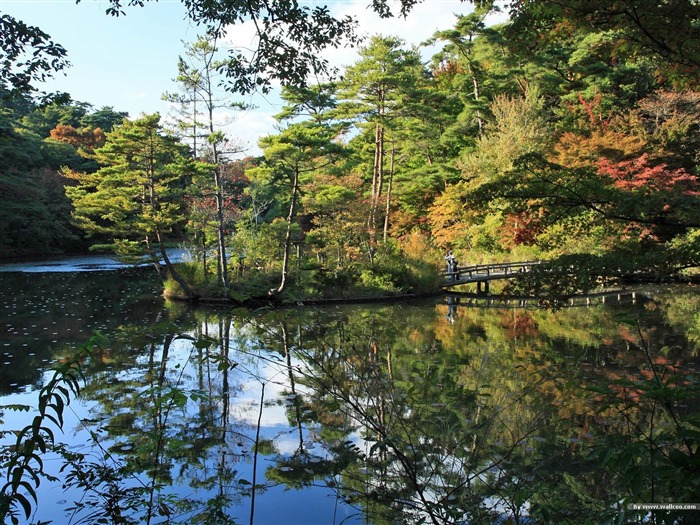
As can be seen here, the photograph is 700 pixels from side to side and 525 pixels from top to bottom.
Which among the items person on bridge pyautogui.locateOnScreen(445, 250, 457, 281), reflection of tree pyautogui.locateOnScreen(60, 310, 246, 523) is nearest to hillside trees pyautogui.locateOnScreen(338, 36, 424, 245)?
person on bridge pyautogui.locateOnScreen(445, 250, 457, 281)

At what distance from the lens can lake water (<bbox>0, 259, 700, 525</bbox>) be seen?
2311 mm

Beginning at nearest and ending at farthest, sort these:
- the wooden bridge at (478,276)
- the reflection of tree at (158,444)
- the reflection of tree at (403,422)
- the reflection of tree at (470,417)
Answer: the reflection of tree at (403,422) < the reflection of tree at (470,417) < the reflection of tree at (158,444) < the wooden bridge at (478,276)

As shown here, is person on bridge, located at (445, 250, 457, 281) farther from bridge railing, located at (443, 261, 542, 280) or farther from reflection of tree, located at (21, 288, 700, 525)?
reflection of tree, located at (21, 288, 700, 525)

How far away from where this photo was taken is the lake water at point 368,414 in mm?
2311

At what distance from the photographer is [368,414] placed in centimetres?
465

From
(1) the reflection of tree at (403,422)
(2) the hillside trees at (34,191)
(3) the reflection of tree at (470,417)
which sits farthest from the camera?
(2) the hillside trees at (34,191)

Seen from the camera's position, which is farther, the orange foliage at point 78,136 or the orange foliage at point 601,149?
the orange foliage at point 78,136

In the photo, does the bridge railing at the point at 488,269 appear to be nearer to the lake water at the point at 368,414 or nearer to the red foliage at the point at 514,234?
the red foliage at the point at 514,234

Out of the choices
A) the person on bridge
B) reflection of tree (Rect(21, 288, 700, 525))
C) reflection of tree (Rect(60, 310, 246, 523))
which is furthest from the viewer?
the person on bridge

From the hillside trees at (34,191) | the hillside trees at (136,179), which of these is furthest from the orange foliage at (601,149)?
the hillside trees at (34,191)

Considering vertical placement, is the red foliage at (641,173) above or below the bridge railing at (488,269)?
above

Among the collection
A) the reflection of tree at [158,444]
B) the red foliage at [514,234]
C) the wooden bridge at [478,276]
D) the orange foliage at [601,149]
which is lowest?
the reflection of tree at [158,444]

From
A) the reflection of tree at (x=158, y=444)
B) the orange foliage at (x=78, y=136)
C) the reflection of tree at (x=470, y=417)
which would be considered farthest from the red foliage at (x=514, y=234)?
the orange foliage at (x=78, y=136)

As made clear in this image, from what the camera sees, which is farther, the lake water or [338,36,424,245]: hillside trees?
[338,36,424,245]: hillside trees
